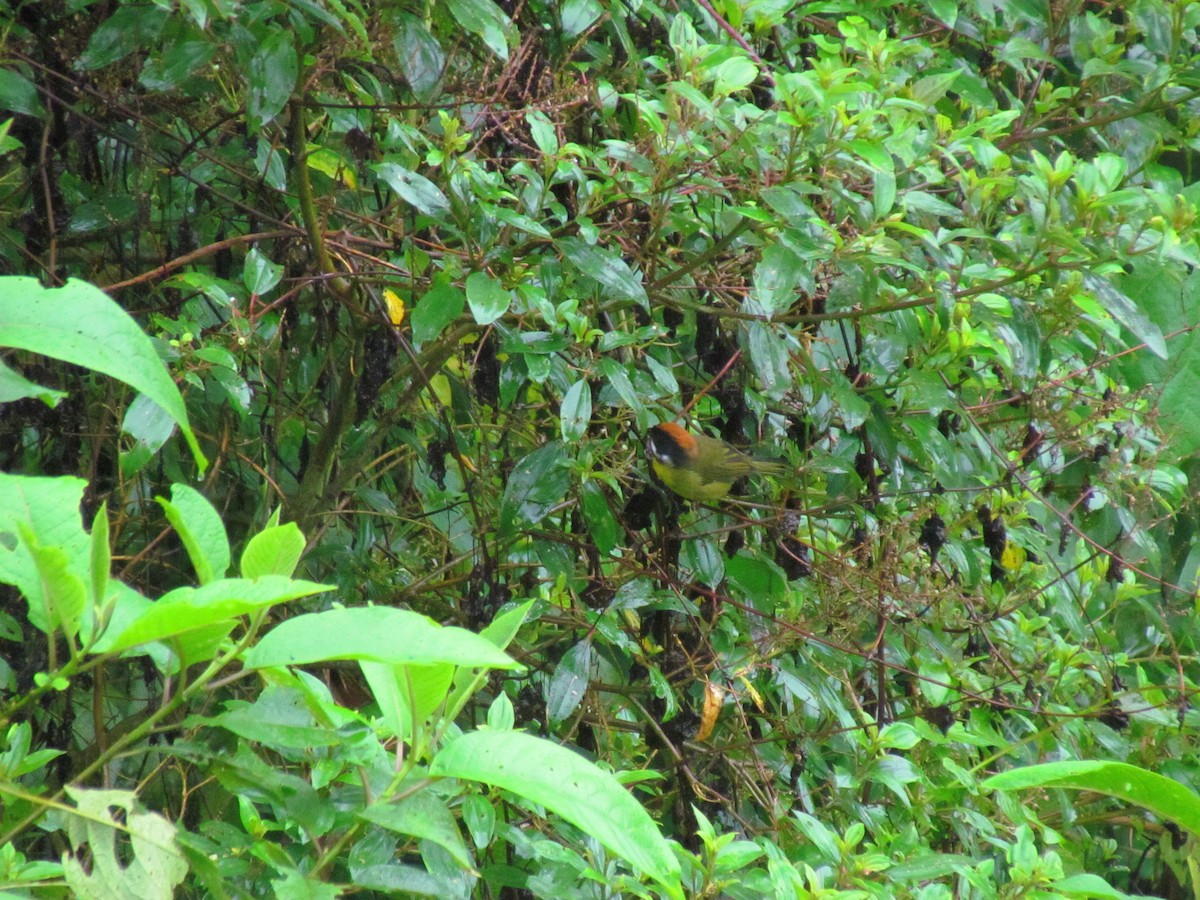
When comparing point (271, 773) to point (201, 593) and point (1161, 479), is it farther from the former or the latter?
point (1161, 479)

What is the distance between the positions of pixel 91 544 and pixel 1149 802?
0.87 m

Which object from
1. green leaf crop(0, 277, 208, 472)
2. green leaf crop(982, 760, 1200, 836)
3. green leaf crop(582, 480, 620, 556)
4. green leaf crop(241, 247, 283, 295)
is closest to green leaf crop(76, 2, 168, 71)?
green leaf crop(241, 247, 283, 295)

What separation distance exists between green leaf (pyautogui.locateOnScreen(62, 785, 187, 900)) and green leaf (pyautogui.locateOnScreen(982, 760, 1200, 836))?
0.63 m

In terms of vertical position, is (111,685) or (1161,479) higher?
(1161,479)

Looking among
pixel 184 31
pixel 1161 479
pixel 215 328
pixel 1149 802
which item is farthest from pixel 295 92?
pixel 1161 479

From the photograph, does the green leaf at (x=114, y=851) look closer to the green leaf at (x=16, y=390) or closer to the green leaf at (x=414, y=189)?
the green leaf at (x=16, y=390)

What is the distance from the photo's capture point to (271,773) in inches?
43.3

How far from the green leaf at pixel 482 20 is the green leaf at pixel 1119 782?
1.47 m

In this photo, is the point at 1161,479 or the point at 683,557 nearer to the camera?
the point at 683,557

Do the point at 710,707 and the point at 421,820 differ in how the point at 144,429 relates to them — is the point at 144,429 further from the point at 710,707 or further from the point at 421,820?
the point at 710,707

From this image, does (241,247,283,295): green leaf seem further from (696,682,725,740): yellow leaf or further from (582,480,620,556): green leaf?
(696,682,725,740): yellow leaf

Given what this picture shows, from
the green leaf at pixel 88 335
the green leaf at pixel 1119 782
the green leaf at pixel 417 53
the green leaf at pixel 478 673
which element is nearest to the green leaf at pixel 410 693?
the green leaf at pixel 478 673

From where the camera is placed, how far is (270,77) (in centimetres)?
199

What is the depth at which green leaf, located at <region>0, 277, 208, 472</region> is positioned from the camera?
31.2 inches
